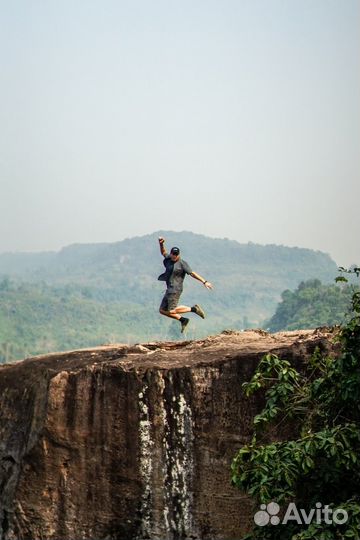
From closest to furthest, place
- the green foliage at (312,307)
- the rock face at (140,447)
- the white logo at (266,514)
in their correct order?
the white logo at (266,514), the rock face at (140,447), the green foliage at (312,307)

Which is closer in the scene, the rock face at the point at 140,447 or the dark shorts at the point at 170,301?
the rock face at the point at 140,447

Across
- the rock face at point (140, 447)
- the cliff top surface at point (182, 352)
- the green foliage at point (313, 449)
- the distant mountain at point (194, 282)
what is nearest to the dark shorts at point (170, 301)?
the cliff top surface at point (182, 352)

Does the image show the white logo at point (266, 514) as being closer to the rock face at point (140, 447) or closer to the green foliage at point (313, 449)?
the green foliage at point (313, 449)

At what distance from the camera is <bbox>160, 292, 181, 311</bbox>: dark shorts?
13906 mm

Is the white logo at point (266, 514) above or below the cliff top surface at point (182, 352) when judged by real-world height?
below

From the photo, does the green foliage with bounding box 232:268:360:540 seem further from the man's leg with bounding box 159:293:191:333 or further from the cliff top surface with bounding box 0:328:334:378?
the man's leg with bounding box 159:293:191:333

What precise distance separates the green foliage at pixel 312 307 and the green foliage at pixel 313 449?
134ft

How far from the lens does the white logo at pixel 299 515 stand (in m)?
8.86

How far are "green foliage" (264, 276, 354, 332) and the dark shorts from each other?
37.5 meters

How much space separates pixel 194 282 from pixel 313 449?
137956 millimetres

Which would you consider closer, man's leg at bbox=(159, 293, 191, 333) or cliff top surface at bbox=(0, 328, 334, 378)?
cliff top surface at bbox=(0, 328, 334, 378)

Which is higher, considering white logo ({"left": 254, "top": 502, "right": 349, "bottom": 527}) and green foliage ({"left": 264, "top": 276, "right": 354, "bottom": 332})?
green foliage ({"left": 264, "top": 276, "right": 354, "bottom": 332})

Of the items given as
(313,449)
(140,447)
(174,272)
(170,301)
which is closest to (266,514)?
(313,449)

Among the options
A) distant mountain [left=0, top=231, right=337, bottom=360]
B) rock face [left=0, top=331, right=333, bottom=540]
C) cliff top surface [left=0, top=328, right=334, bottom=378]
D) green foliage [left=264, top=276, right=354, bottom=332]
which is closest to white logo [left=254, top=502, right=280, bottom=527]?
rock face [left=0, top=331, right=333, bottom=540]
